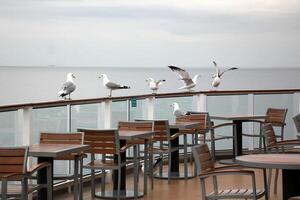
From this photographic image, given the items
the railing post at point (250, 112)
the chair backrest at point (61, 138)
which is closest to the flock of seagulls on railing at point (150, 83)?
the railing post at point (250, 112)

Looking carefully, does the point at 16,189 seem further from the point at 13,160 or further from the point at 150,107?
the point at 150,107

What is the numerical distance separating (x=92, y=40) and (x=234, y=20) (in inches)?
402

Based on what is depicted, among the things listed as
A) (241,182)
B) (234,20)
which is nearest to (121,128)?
(241,182)

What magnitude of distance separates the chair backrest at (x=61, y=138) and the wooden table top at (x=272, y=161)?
69.3 inches

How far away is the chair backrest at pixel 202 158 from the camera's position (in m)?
5.81

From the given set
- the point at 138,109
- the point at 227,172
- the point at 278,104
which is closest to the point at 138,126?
the point at 138,109

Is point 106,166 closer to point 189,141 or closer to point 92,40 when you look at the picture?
point 189,141

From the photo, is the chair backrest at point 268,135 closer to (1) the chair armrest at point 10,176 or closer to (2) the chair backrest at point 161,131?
(2) the chair backrest at point 161,131

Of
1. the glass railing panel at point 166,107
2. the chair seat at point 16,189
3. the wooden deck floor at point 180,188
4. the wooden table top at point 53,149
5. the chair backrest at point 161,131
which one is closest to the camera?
the chair seat at point 16,189

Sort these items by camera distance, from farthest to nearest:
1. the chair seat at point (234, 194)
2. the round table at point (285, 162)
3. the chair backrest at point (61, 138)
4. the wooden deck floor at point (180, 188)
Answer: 1. the wooden deck floor at point (180, 188)
2. the chair backrest at point (61, 138)
3. the chair seat at point (234, 194)
4. the round table at point (285, 162)

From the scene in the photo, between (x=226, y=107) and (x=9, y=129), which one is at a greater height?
(x=226, y=107)

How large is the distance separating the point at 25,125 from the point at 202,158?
2.57 meters

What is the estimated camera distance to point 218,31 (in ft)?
66.9

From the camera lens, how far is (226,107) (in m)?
11.8
